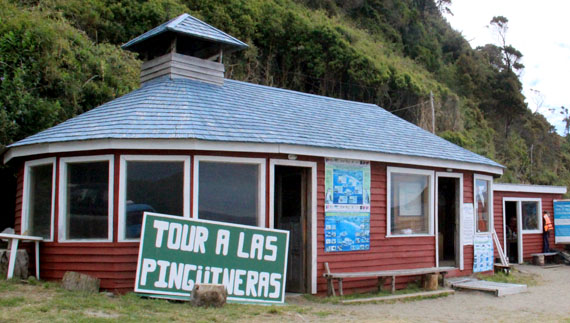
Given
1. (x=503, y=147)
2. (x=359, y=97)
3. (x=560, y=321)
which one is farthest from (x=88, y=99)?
(x=503, y=147)

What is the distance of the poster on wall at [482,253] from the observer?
1356 centimetres

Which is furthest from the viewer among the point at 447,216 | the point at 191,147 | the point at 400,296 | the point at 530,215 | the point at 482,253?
the point at 530,215

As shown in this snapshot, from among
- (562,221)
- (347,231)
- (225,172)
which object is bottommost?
(562,221)

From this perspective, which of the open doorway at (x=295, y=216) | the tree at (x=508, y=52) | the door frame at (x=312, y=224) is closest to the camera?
the door frame at (x=312, y=224)

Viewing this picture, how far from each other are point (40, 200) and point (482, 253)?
33.6ft

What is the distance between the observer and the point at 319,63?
2730 cm

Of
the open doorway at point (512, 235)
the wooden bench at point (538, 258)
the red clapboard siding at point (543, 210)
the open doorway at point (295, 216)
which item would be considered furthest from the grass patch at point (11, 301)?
the wooden bench at point (538, 258)

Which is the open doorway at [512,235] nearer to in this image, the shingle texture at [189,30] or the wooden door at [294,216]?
the wooden door at [294,216]

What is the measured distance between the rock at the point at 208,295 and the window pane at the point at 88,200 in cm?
217

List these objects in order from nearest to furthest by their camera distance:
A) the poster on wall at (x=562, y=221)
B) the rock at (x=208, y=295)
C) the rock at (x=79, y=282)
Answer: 1. the rock at (x=208, y=295)
2. the rock at (x=79, y=282)
3. the poster on wall at (x=562, y=221)

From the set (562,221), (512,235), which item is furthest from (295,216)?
(562,221)

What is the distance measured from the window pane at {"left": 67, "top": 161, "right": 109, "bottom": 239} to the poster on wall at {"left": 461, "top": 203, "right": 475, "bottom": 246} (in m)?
8.38

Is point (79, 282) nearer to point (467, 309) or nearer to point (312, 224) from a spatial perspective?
point (312, 224)

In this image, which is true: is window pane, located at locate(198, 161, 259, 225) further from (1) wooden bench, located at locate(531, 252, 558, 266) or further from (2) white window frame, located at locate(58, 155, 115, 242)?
(1) wooden bench, located at locate(531, 252, 558, 266)
